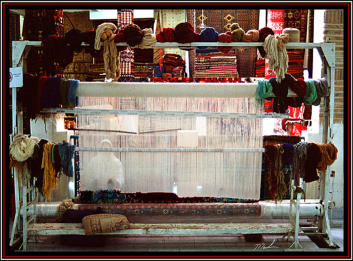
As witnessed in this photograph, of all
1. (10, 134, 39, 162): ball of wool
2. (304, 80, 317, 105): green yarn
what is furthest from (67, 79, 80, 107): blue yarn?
(304, 80, 317, 105): green yarn

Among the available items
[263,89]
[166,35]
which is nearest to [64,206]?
[166,35]

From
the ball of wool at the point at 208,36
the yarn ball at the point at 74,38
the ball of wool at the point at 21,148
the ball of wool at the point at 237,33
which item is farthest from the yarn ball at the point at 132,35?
the ball of wool at the point at 21,148

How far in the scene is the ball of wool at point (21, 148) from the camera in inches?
178

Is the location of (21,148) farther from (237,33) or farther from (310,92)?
(310,92)

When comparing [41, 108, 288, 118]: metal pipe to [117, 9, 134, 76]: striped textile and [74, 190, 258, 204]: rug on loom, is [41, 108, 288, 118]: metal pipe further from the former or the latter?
[117, 9, 134, 76]: striped textile

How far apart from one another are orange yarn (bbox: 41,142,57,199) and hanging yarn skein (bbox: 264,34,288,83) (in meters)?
2.89

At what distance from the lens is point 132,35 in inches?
177

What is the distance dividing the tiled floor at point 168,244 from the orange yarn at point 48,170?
27.0 inches

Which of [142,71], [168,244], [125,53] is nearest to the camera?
[168,244]

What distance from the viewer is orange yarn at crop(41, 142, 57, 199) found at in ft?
15.2

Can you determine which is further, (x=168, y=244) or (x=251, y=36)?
(x=168, y=244)

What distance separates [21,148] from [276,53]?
3258 mm

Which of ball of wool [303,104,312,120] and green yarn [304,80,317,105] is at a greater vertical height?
green yarn [304,80,317,105]

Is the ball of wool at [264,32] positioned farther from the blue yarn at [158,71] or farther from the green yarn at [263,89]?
the blue yarn at [158,71]
